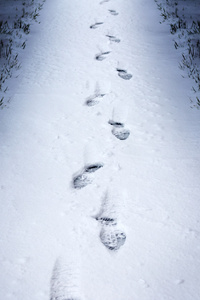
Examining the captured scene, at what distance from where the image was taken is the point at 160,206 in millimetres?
1704

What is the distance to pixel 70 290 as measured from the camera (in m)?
1.29

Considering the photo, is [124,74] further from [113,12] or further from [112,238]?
[113,12]

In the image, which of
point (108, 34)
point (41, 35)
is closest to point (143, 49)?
point (108, 34)

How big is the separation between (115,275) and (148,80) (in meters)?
2.33

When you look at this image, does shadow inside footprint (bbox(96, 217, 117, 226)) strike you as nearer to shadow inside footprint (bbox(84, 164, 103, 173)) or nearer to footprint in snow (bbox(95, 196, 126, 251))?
footprint in snow (bbox(95, 196, 126, 251))

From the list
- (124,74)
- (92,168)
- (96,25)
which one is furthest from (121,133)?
(96,25)

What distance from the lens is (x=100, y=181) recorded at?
190 cm

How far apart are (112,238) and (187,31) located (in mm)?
3755

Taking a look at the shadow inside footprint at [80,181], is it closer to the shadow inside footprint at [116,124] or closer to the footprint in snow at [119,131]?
the footprint in snow at [119,131]

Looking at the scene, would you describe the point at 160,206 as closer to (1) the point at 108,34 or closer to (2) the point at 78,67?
(2) the point at 78,67

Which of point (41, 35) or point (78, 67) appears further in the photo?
point (41, 35)

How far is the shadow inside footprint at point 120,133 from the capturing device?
2.32 meters

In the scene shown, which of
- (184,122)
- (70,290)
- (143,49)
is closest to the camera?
(70,290)

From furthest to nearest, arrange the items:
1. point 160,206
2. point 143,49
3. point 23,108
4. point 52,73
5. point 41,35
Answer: point 41,35, point 143,49, point 52,73, point 23,108, point 160,206
